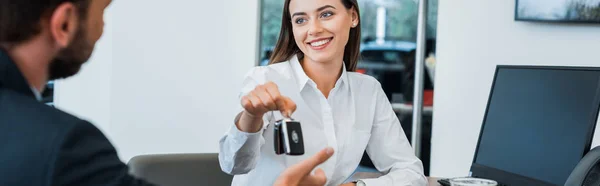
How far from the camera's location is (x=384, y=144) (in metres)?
2.35

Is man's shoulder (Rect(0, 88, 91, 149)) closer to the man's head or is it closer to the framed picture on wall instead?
the man's head

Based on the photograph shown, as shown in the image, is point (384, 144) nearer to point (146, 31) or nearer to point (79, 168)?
point (79, 168)

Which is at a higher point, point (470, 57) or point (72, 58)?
point (72, 58)

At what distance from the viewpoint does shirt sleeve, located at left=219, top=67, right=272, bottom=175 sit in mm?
1950

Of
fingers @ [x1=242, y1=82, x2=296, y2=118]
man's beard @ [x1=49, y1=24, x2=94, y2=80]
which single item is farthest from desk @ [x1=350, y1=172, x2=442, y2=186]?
man's beard @ [x1=49, y1=24, x2=94, y2=80]

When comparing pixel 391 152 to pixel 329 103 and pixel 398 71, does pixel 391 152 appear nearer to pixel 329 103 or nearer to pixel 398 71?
pixel 329 103

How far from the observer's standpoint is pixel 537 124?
6.82ft

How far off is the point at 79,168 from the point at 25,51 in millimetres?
187

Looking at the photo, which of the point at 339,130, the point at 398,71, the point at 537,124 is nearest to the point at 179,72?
the point at 398,71

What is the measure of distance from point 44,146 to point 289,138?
550mm

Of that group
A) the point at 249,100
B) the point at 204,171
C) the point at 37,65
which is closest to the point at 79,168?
the point at 37,65

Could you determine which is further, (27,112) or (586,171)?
(586,171)

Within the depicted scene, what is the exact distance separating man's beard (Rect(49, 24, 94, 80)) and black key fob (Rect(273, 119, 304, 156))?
42 centimetres

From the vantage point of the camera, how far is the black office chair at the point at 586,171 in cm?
171
